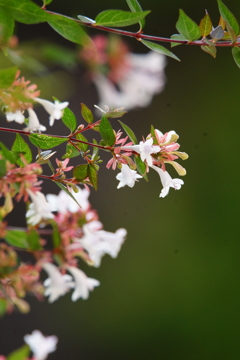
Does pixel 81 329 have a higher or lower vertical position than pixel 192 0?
lower

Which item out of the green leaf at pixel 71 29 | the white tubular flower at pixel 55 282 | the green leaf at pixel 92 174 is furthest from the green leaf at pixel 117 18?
the white tubular flower at pixel 55 282

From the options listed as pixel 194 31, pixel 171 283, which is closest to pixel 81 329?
pixel 171 283

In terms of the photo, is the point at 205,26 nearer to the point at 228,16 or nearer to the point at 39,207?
the point at 228,16

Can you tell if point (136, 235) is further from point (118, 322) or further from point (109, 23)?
point (109, 23)

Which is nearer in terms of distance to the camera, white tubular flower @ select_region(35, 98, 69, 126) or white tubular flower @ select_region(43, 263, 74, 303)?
white tubular flower @ select_region(35, 98, 69, 126)

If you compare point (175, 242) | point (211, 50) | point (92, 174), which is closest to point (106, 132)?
point (92, 174)

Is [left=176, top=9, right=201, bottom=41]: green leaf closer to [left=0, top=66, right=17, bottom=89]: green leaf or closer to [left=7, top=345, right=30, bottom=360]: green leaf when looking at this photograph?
[left=0, top=66, right=17, bottom=89]: green leaf

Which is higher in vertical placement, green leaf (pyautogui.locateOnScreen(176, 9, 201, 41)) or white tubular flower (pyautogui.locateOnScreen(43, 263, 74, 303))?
green leaf (pyautogui.locateOnScreen(176, 9, 201, 41))

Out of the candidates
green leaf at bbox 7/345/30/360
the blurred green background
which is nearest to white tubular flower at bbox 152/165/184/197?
green leaf at bbox 7/345/30/360
